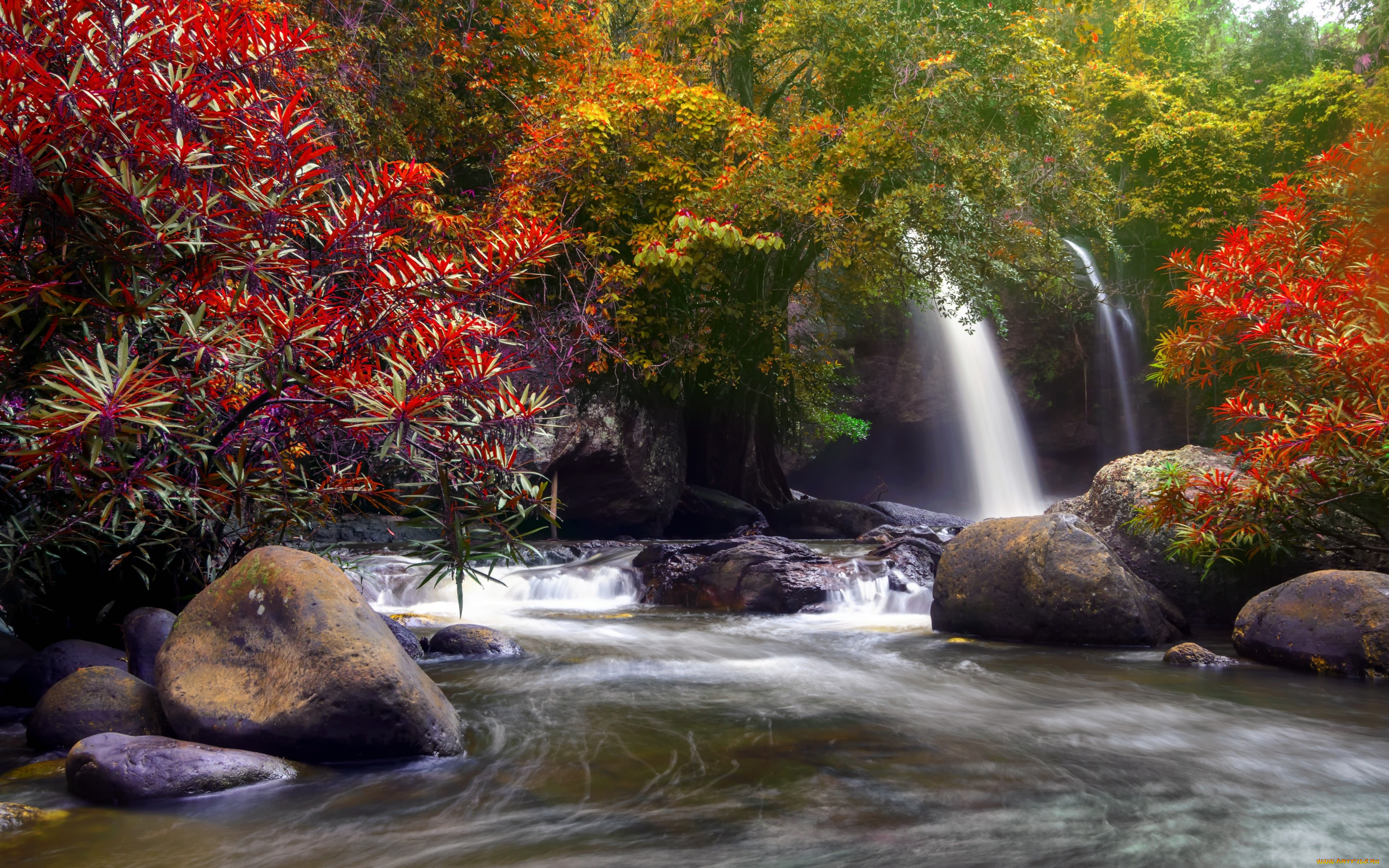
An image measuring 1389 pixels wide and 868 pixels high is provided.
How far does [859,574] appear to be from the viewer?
29.5ft

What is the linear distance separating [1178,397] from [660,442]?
13939 millimetres

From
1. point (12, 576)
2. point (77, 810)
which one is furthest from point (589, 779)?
point (12, 576)

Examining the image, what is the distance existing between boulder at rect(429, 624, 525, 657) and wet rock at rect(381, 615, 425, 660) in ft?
0.38

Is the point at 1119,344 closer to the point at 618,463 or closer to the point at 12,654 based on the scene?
the point at 618,463

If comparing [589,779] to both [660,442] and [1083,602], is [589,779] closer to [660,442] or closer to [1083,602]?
[1083,602]

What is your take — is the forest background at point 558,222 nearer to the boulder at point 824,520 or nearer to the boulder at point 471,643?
the boulder at point 824,520

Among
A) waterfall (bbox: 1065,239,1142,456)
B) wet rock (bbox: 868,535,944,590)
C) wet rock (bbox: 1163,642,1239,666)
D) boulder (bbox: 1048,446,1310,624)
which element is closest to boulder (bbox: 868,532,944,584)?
wet rock (bbox: 868,535,944,590)

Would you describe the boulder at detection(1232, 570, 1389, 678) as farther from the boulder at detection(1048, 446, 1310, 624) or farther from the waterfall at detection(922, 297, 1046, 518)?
the waterfall at detection(922, 297, 1046, 518)

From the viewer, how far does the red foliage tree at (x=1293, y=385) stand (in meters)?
5.63

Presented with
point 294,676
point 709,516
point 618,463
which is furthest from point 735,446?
point 294,676

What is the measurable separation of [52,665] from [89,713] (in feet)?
3.24

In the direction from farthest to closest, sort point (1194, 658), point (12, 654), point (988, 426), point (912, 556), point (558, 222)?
point (988, 426) → point (912, 556) → point (558, 222) → point (1194, 658) → point (12, 654)

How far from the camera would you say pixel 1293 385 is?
6.68 m

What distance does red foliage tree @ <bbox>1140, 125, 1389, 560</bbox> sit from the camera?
5629 mm
